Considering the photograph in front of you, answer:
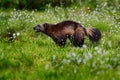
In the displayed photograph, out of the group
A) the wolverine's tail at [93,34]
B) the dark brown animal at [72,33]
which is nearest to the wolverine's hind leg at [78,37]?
the dark brown animal at [72,33]

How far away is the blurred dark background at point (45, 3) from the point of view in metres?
20.5

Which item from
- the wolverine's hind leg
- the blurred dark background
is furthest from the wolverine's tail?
the blurred dark background

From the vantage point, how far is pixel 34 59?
819 centimetres

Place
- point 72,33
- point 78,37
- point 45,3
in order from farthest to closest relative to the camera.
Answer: point 45,3 < point 72,33 < point 78,37

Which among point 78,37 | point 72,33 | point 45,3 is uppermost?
point 45,3

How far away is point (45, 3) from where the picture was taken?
69.2 ft

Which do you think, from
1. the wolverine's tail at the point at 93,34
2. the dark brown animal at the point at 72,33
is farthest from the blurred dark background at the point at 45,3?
the wolverine's tail at the point at 93,34

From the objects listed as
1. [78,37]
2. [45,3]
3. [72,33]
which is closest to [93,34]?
[78,37]

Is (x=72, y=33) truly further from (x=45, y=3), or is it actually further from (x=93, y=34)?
(x=45, y=3)

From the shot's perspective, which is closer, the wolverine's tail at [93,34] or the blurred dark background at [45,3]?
the wolverine's tail at [93,34]

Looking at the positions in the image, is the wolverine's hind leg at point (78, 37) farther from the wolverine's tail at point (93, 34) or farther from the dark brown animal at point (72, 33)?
the wolverine's tail at point (93, 34)

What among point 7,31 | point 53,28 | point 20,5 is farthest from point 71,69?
point 20,5

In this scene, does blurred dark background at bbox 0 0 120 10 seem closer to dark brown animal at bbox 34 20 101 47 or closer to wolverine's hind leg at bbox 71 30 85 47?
dark brown animal at bbox 34 20 101 47

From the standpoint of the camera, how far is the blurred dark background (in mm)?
20484
